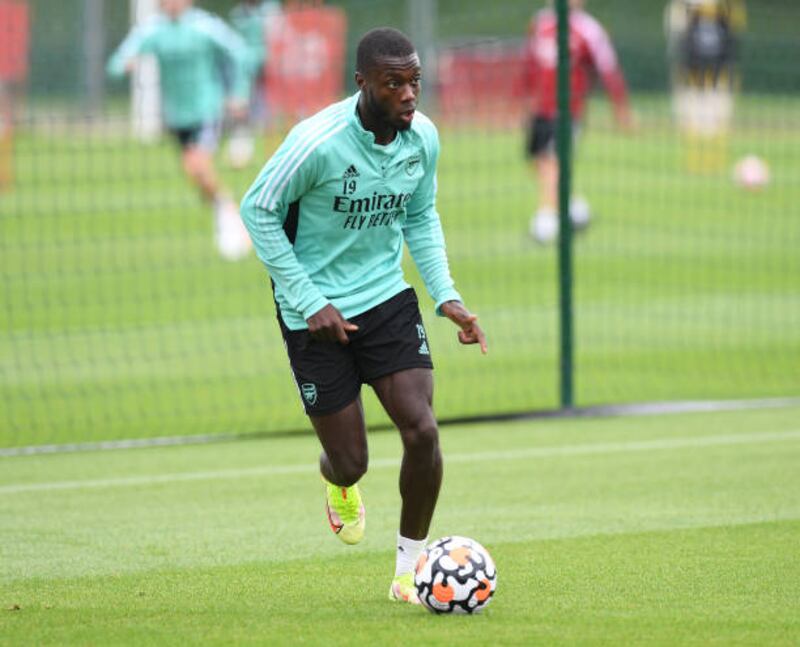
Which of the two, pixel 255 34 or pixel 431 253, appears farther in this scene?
pixel 255 34

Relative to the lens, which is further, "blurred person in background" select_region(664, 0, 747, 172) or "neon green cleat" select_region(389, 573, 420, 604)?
"blurred person in background" select_region(664, 0, 747, 172)


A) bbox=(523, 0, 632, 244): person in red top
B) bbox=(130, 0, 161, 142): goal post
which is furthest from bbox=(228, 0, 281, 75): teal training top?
bbox=(523, 0, 632, 244): person in red top

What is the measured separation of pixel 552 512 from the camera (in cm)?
917

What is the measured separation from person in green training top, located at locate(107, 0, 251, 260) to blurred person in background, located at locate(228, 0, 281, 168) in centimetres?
113

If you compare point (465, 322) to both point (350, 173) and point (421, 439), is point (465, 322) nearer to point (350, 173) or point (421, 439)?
point (421, 439)

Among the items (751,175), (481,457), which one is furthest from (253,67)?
(481,457)

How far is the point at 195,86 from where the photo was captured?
21.5 meters

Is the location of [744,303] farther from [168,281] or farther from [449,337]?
[168,281]

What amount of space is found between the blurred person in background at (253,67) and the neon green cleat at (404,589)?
15.9m

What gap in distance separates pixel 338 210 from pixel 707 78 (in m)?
20.5

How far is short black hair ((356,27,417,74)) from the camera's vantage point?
7000 millimetres

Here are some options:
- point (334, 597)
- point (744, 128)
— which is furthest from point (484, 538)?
point (744, 128)

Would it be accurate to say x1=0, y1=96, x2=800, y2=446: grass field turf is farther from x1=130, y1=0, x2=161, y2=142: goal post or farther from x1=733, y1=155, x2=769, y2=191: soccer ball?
x1=130, y1=0, x2=161, y2=142: goal post

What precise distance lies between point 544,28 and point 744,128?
31.4ft
